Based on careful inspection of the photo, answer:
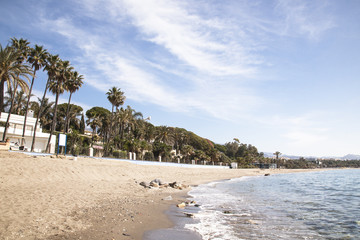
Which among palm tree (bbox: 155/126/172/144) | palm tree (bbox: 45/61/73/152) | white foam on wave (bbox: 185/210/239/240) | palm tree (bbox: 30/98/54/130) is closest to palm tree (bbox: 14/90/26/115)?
palm tree (bbox: 30/98/54/130)

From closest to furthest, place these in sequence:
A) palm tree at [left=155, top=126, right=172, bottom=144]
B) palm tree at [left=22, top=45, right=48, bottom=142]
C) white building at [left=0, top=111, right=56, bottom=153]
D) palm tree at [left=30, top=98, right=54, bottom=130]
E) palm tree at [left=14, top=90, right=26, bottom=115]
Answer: palm tree at [left=22, top=45, right=48, bottom=142] < white building at [left=0, top=111, right=56, bottom=153] < palm tree at [left=14, top=90, right=26, bottom=115] < palm tree at [left=30, top=98, right=54, bottom=130] < palm tree at [left=155, top=126, right=172, bottom=144]

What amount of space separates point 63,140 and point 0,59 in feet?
34.7

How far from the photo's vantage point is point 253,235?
7.56 metres

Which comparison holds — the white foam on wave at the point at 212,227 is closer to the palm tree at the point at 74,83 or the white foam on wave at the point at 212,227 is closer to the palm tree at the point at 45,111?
the palm tree at the point at 74,83

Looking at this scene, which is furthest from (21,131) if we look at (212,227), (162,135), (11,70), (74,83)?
(212,227)

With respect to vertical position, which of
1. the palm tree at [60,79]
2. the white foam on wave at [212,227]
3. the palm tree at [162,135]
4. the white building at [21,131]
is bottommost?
the white foam on wave at [212,227]

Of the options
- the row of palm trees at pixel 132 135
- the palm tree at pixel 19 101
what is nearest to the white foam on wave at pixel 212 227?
the row of palm trees at pixel 132 135

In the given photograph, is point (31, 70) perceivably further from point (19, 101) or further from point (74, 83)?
point (19, 101)

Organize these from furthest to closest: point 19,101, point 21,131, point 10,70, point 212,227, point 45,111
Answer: point 45,111
point 19,101
point 21,131
point 10,70
point 212,227

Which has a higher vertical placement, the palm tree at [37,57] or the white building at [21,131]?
the palm tree at [37,57]

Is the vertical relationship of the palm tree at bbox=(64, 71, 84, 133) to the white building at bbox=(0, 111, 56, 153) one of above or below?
above

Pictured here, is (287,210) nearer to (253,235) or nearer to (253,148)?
(253,235)

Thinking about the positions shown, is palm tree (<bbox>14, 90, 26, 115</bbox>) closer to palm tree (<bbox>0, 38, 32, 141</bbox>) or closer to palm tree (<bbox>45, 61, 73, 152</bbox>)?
palm tree (<bbox>45, 61, 73, 152</bbox>)

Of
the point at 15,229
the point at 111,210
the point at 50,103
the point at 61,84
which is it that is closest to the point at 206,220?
the point at 111,210
